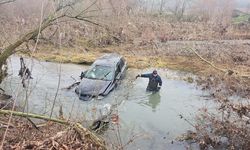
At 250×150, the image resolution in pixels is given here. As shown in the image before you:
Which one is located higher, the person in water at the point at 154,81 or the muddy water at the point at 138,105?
the person in water at the point at 154,81

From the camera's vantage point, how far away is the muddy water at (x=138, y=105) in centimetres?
1266

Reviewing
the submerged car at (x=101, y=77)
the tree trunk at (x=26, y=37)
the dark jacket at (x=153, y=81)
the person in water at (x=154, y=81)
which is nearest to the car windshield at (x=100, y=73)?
the submerged car at (x=101, y=77)

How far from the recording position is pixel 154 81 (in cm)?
1775

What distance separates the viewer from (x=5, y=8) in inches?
739

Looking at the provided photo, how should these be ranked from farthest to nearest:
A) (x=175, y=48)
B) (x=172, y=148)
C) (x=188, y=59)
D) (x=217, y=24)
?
(x=217, y=24)
(x=175, y=48)
(x=188, y=59)
(x=172, y=148)

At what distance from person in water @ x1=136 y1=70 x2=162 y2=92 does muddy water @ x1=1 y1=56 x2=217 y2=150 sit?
26 centimetres

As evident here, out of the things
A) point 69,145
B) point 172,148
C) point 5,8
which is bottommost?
point 172,148

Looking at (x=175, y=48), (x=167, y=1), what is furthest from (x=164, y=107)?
(x=167, y=1)

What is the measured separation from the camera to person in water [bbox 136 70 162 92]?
1764cm

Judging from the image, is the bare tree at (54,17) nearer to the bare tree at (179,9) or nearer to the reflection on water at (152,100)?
the reflection on water at (152,100)

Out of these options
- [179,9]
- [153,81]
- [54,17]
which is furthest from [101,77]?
[179,9]

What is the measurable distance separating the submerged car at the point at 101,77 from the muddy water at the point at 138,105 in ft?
1.00

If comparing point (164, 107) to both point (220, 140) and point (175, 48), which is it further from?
point (175, 48)

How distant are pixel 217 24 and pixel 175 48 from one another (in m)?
14.7
